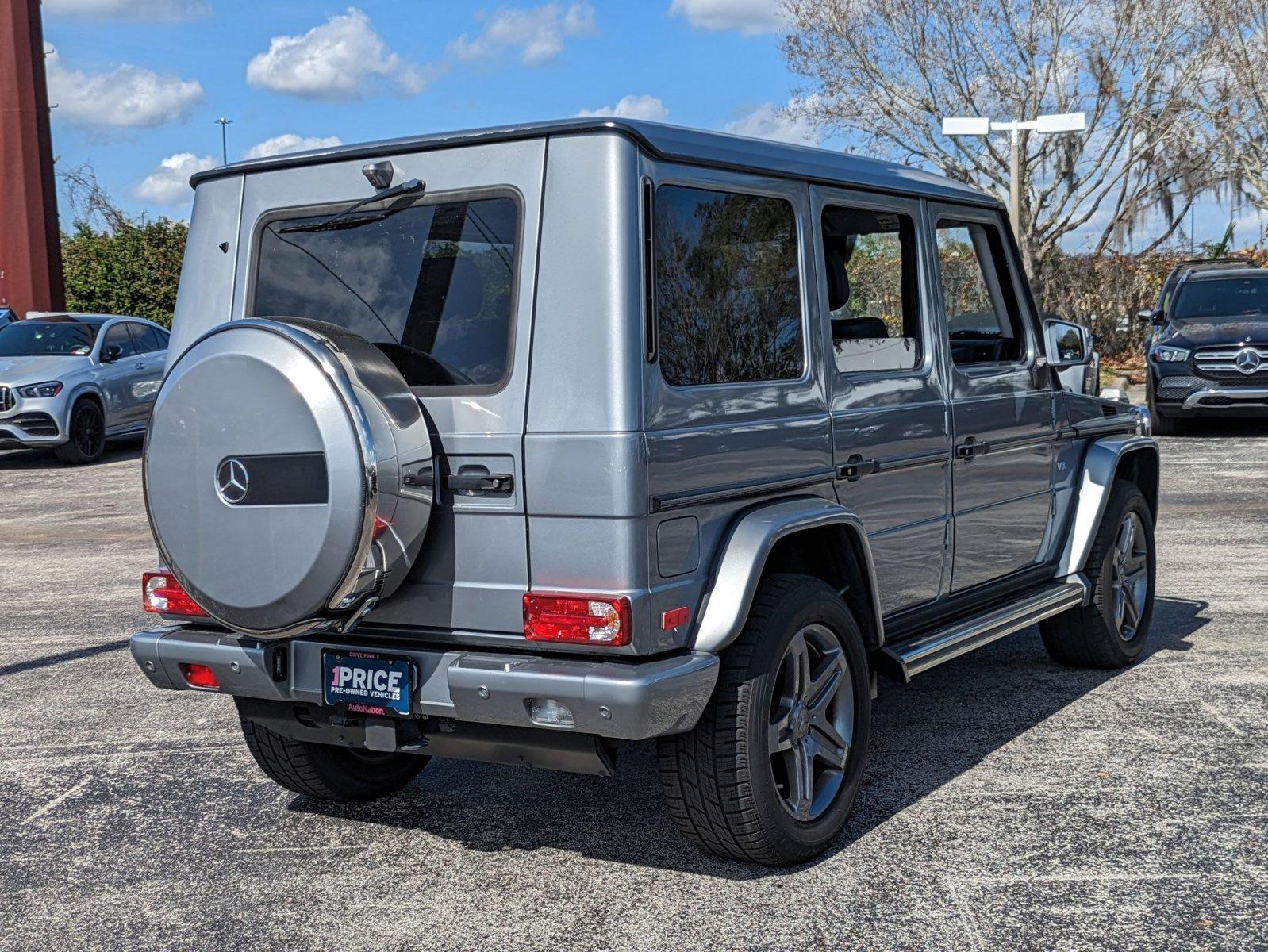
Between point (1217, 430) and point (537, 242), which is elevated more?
point (537, 242)

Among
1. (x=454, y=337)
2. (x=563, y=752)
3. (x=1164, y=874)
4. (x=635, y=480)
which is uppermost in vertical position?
(x=454, y=337)

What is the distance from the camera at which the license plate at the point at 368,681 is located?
4.02 metres

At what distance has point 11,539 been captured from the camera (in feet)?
38.3

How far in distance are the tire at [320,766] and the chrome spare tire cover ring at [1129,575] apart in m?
3.27

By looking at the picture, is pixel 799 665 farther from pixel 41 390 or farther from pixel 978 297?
pixel 41 390

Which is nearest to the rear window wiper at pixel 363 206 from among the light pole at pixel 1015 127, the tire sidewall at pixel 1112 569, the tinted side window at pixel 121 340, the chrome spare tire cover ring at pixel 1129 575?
the tire sidewall at pixel 1112 569

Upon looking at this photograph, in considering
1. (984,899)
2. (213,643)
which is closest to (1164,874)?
(984,899)

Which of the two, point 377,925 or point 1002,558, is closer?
point 377,925

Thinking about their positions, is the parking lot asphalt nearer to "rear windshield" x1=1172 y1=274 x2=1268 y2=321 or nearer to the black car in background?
the black car in background

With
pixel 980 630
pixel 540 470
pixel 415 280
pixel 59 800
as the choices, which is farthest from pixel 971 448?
pixel 59 800

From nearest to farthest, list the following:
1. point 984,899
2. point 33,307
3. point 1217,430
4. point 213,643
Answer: point 984,899, point 213,643, point 1217,430, point 33,307

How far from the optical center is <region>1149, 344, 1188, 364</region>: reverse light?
53.5ft

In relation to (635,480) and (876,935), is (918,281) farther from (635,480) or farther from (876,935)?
(876,935)

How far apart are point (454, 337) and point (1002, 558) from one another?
2682mm
